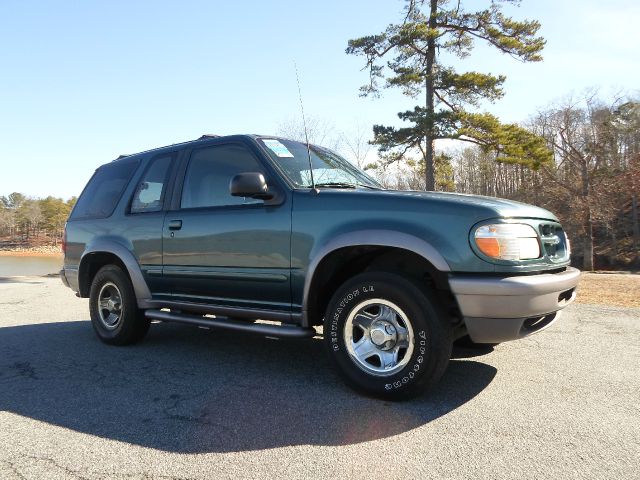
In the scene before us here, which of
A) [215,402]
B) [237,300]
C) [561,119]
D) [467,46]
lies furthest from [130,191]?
[561,119]

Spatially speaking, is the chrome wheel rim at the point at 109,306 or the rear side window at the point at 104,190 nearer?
the chrome wheel rim at the point at 109,306

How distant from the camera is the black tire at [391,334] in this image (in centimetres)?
319

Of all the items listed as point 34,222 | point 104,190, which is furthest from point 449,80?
point 34,222

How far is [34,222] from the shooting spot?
116 m

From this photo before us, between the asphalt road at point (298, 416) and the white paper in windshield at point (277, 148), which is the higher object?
the white paper in windshield at point (277, 148)

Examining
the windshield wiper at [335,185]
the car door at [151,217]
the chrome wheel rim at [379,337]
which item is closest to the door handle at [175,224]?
Answer: the car door at [151,217]

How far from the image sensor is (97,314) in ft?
17.6

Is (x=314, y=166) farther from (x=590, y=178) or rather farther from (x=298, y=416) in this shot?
(x=590, y=178)

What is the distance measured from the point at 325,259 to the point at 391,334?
74 centimetres

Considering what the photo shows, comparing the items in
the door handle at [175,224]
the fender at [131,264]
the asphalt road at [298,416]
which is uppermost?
the door handle at [175,224]

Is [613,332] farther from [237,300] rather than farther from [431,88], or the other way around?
[431,88]

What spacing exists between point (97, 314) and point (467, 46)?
2110 cm

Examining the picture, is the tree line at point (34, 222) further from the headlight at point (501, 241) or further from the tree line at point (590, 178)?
the headlight at point (501, 241)

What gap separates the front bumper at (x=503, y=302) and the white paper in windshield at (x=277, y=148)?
1.94 meters
